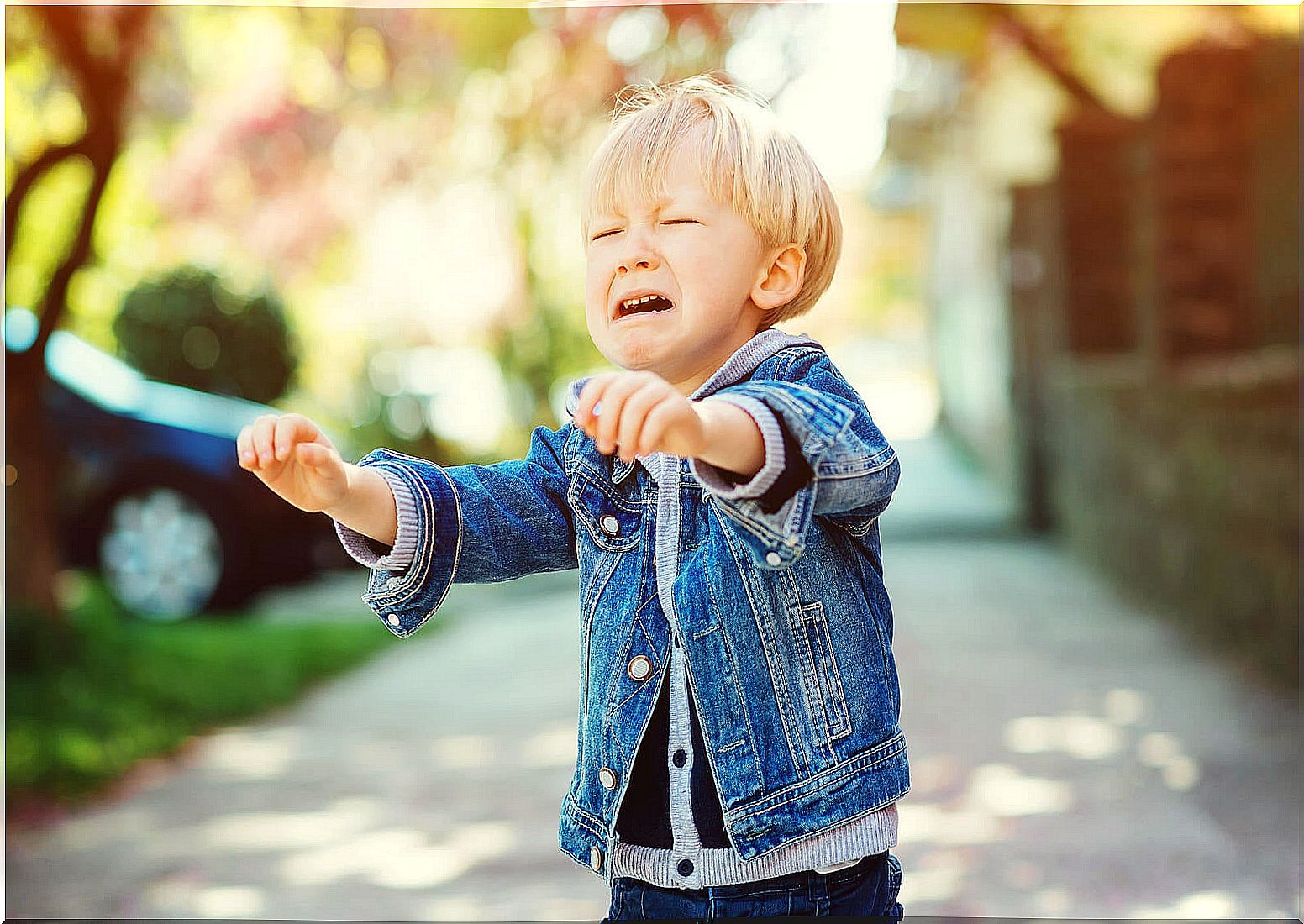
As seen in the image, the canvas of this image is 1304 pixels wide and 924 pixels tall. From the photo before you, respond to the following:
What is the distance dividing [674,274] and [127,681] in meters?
4.20

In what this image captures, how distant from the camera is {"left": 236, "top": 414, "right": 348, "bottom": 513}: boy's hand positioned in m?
1.32

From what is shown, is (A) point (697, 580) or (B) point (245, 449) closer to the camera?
(B) point (245, 449)

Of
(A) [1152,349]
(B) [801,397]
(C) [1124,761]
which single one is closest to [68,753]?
(C) [1124,761]

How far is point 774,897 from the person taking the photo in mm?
1478

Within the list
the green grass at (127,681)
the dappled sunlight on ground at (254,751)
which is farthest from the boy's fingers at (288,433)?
the dappled sunlight on ground at (254,751)

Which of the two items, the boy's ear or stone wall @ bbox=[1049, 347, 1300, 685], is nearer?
the boy's ear

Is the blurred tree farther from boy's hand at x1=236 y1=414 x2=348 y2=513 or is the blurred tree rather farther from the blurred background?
boy's hand at x1=236 y1=414 x2=348 y2=513

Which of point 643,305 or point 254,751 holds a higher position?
point 254,751

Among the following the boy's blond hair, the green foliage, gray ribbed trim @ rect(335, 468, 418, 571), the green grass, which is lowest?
gray ribbed trim @ rect(335, 468, 418, 571)

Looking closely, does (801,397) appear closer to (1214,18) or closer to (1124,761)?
(1124,761)

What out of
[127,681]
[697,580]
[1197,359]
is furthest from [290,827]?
[1197,359]

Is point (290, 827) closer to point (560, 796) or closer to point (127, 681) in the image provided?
point (560, 796)

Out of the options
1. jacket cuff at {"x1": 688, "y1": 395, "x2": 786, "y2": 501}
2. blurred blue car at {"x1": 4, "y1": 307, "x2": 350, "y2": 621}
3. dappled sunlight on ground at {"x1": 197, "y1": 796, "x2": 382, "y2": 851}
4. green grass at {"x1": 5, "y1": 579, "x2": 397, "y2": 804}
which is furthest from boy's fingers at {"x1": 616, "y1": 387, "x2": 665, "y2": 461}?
blurred blue car at {"x1": 4, "y1": 307, "x2": 350, "y2": 621}

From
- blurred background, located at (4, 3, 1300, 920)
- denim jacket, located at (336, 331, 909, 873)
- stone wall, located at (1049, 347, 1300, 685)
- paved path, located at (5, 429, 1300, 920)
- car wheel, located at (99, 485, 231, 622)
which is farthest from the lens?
car wheel, located at (99, 485, 231, 622)
